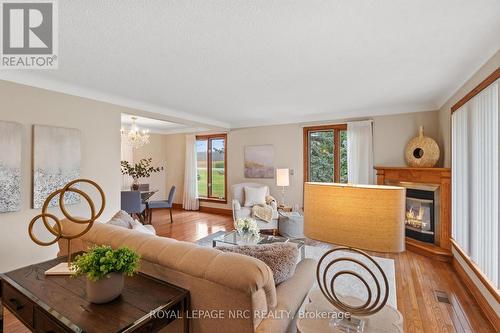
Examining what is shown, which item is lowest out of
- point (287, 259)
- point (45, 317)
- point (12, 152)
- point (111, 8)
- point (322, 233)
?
point (45, 317)

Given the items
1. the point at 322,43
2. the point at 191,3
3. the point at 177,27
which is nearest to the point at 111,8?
the point at 177,27

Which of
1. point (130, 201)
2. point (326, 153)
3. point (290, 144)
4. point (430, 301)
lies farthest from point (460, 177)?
point (130, 201)

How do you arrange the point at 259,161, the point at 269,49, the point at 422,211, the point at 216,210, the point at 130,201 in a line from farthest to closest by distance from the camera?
the point at 216,210 → the point at 259,161 → the point at 130,201 → the point at 422,211 → the point at 269,49

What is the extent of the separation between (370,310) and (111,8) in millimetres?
2324

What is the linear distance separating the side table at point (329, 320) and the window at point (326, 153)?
139 inches

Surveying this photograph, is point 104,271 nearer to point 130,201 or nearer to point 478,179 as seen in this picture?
point 478,179

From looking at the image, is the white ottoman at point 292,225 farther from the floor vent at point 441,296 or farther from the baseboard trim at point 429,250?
the floor vent at point 441,296

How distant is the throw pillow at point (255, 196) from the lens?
479cm

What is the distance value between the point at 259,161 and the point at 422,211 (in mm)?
3267

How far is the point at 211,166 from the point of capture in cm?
645

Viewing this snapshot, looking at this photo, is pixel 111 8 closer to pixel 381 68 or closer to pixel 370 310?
pixel 370 310

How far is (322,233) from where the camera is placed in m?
1.10

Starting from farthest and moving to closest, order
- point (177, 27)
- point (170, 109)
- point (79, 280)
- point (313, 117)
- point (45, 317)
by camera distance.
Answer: point (313, 117) < point (170, 109) < point (177, 27) < point (79, 280) < point (45, 317)

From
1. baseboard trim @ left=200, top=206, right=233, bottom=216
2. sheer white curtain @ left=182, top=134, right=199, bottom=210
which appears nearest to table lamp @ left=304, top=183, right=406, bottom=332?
baseboard trim @ left=200, top=206, right=233, bottom=216
